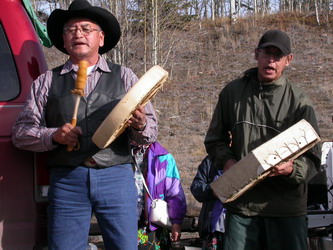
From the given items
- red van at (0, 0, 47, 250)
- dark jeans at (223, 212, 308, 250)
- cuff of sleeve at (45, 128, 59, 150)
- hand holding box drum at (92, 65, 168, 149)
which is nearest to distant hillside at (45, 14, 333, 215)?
dark jeans at (223, 212, 308, 250)

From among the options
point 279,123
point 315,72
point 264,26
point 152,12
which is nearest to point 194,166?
point 279,123

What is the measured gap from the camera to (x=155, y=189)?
3.79 metres

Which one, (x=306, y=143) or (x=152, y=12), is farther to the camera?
(x=152, y=12)

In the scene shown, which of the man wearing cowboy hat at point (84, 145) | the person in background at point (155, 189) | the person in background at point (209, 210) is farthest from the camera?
the person in background at point (209, 210)

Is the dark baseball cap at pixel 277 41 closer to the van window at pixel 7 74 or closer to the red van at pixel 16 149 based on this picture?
the red van at pixel 16 149

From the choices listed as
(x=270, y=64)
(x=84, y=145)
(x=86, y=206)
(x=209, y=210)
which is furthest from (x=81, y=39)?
(x=209, y=210)

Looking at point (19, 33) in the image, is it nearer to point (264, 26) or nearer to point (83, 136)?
point (83, 136)

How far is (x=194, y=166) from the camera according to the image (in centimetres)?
958

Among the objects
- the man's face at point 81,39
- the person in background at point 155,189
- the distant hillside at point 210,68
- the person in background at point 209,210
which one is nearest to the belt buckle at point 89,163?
the man's face at point 81,39

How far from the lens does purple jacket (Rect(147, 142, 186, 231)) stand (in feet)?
12.4

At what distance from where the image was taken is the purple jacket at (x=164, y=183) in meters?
3.79

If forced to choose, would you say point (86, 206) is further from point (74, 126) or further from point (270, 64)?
point (270, 64)

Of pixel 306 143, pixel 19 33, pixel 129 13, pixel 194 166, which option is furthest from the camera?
pixel 129 13

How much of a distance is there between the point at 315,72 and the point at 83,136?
55.6ft
